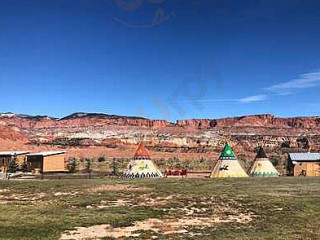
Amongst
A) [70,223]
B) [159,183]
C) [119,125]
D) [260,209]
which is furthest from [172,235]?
[119,125]

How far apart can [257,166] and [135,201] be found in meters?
19.6

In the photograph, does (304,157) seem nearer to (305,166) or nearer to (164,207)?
(305,166)

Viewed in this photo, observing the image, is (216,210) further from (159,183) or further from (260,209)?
(159,183)

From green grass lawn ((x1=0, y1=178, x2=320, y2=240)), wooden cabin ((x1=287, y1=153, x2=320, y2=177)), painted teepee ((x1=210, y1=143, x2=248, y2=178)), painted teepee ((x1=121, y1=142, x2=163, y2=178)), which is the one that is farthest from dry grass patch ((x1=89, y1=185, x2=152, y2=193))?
wooden cabin ((x1=287, y1=153, x2=320, y2=177))

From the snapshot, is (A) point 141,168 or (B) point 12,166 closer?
(A) point 141,168

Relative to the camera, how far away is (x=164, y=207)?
20.3 metres

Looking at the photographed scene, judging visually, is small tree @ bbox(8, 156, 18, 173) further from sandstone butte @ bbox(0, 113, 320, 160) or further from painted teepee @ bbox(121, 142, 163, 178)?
sandstone butte @ bbox(0, 113, 320, 160)

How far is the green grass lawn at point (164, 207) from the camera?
16.0 metres

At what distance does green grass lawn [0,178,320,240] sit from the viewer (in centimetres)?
1605

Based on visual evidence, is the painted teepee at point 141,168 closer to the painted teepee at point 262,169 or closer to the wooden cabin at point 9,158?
the painted teepee at point 262,169

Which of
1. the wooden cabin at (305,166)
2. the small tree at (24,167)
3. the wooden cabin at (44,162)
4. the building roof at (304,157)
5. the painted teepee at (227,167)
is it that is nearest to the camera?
the painted teepee at (227,167)

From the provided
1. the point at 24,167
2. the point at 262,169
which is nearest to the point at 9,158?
the point at 24,167

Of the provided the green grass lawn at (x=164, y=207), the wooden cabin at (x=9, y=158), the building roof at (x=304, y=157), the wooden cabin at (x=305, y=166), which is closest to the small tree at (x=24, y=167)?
the wooden cabin at (x=9, y=158)

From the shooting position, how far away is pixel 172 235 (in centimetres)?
1526
